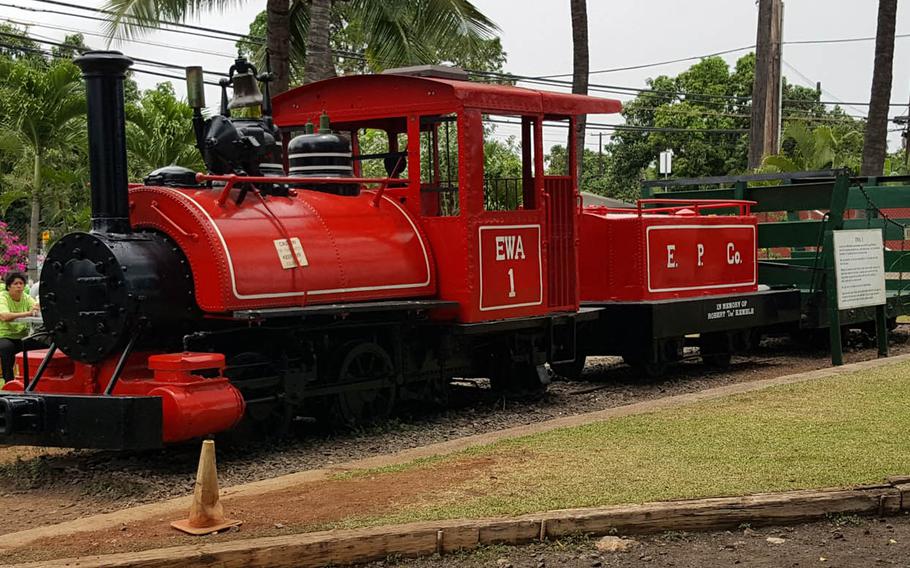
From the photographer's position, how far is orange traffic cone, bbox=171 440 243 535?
601cm

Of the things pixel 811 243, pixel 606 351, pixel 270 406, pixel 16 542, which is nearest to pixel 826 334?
pixel 811 243

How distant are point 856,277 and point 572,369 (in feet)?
11.7

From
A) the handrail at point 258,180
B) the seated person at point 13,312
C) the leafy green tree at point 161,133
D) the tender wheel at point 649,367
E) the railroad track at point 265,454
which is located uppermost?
the leafy green tree at point 161,133

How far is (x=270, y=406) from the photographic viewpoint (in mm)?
8836

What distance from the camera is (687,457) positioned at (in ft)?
24.4

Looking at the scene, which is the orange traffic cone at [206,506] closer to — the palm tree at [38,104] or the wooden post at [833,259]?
the wooden post at [833,259]

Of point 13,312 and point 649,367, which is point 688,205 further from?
point 13,312

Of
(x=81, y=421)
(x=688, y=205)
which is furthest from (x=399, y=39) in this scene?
(x=81, y=421)

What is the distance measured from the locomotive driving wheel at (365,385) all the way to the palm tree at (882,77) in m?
16.3

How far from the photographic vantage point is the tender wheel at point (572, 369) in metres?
13.0

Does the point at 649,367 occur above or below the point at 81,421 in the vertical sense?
below

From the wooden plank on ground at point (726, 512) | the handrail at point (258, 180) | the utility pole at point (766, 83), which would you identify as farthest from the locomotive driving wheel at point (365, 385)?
the utility pole at point (766, 83)

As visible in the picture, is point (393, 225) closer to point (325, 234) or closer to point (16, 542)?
point (325, 234)

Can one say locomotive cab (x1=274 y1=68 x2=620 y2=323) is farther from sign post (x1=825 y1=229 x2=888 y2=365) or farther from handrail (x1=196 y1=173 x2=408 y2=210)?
sign post (x1=825 y1=229 x2=888 y2=365)
